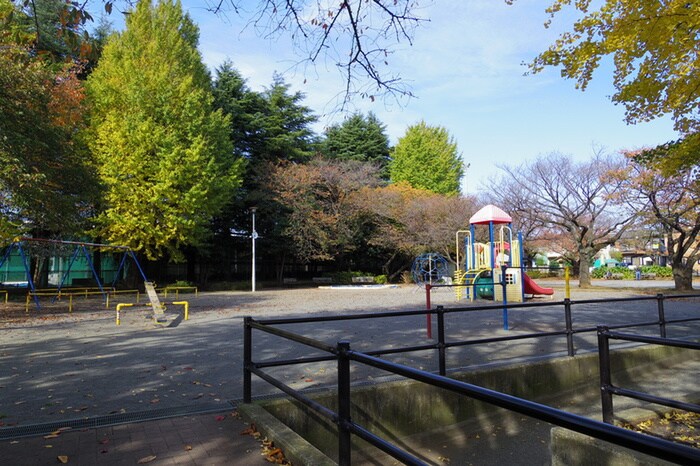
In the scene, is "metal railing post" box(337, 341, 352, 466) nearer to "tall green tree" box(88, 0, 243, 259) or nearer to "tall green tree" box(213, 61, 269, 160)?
"tall green tree" box(88, 0, 243, 259)

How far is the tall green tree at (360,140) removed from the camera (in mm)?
42781

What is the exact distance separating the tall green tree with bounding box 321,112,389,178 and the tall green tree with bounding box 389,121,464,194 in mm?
1608

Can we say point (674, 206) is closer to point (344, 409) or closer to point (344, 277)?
point (344, 277)

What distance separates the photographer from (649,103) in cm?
959

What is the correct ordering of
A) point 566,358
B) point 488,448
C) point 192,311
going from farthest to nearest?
point 192,311, point 566,358, point 488,448

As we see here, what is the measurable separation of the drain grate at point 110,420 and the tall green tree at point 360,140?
38106mm

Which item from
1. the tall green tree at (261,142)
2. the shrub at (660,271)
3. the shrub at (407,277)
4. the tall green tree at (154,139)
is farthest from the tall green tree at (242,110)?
the shrub at (660,271)

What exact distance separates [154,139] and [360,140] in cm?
2424

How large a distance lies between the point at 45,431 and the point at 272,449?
6.75 ft

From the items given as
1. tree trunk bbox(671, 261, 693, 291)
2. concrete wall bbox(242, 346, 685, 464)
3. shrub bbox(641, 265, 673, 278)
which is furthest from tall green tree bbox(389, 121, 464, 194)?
concrete wall bbox(242, 346, 685, 464)

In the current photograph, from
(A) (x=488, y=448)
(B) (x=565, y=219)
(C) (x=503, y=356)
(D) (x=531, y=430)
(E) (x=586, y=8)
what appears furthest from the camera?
(B) (x=565, y=219)

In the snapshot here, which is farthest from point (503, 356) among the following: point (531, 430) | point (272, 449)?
point (272, 449)

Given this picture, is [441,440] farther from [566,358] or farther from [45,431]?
[45,431]

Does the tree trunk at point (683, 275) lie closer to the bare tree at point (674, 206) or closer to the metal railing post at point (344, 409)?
the bare tree at point (674, 206)
